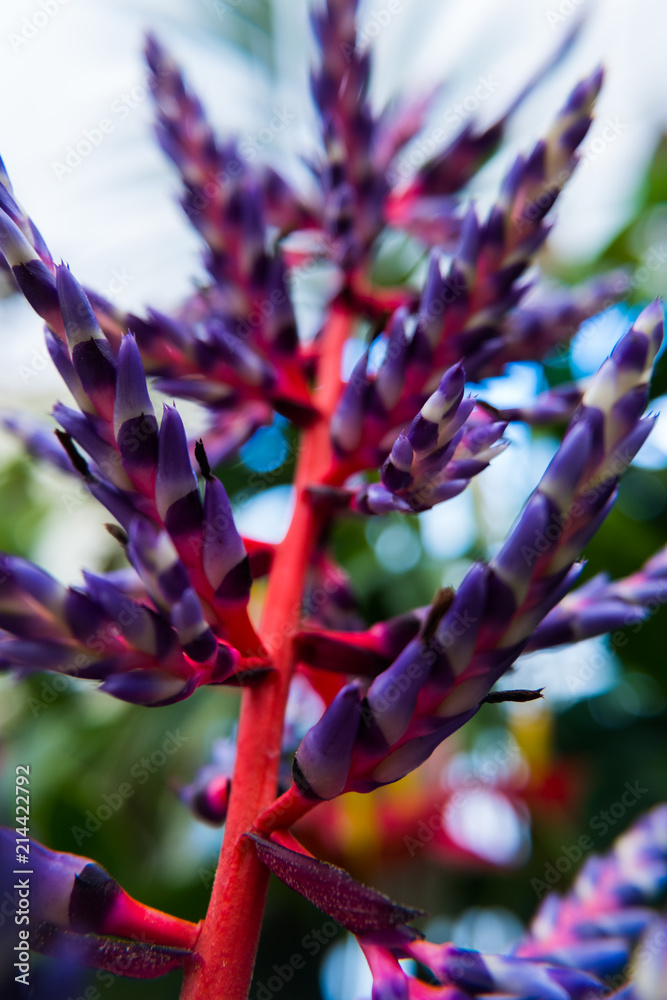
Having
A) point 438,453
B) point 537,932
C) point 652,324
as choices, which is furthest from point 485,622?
point 537,932

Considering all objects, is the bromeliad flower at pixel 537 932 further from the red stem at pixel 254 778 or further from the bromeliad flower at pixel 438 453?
the bromeliad flower at pixel 438 453

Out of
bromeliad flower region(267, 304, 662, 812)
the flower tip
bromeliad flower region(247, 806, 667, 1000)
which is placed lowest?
bromeliad flower region(247, 806, 667, 1000)

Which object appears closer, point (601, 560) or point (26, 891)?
point (26, 891)

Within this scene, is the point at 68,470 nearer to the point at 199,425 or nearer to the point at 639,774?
the point at 199,425

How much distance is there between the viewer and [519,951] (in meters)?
0.81

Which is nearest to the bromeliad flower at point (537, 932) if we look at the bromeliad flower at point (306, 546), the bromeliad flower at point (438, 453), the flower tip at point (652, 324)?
the bromeliad flower at point (306, 546)

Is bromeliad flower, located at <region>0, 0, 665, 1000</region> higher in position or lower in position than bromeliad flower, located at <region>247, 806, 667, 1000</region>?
higher

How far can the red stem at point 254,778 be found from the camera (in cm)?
62

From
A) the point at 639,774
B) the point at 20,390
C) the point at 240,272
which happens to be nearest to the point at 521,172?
the point at 240,272

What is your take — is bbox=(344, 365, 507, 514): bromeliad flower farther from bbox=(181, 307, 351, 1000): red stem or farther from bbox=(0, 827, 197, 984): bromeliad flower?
bbox=(0, 827, 197, 984): bromeliad flower

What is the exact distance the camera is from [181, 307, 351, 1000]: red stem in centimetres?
62

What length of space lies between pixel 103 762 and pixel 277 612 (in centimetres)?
136

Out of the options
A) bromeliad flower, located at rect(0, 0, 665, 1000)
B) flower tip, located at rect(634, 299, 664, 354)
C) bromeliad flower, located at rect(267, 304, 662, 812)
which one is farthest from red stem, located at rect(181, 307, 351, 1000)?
flower tip, located at rect(634, 299, 664, 354)

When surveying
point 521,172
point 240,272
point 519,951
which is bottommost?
point 519,951
